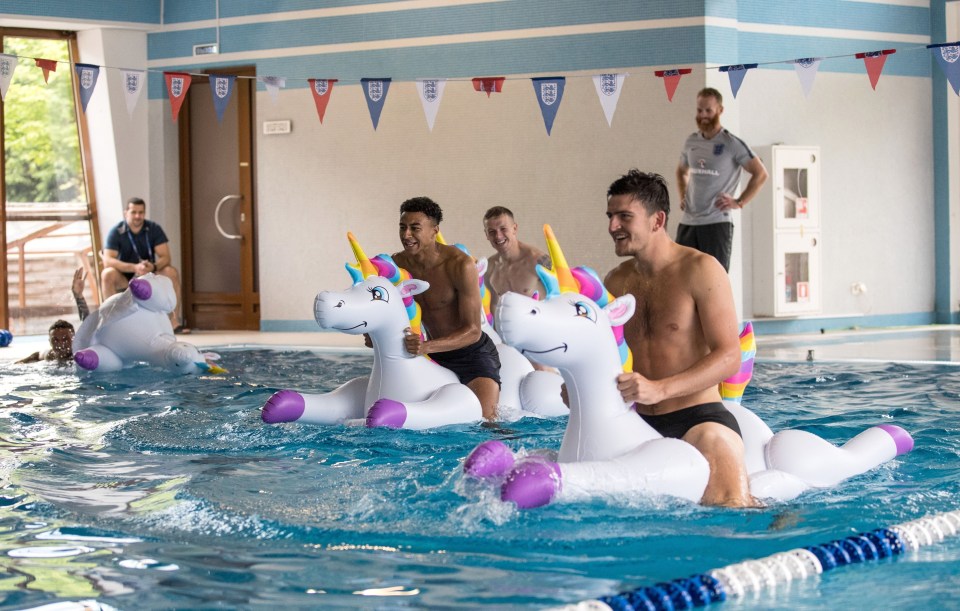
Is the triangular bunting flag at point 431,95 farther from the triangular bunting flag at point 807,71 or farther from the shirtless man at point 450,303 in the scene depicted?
the shirtless man at point 450,303

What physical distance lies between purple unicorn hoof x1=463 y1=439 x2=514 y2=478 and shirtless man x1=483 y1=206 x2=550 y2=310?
4.29m

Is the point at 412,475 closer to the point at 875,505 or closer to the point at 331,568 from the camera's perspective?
the point at 331,568

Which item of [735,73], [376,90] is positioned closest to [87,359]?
[376,90]

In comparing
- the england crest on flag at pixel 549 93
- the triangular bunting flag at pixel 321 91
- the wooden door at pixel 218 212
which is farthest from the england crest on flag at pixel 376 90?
the wooden door at pixel 218 212

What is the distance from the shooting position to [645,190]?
427 centimetres

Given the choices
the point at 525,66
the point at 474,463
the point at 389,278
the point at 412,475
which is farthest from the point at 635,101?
the point at 474,463

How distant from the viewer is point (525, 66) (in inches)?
510

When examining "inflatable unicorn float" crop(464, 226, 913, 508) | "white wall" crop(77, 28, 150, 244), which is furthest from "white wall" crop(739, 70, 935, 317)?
"inflatable unicorn float" crop(464, 226, 913, 508)

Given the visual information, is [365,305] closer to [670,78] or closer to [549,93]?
[549,93]

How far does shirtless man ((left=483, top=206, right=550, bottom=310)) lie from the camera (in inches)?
328

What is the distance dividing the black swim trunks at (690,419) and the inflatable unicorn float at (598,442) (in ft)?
0.38

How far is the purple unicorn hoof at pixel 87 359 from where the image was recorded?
9.24 m

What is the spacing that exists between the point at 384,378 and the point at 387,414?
471 millimetres

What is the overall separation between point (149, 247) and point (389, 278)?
23.2 feet
